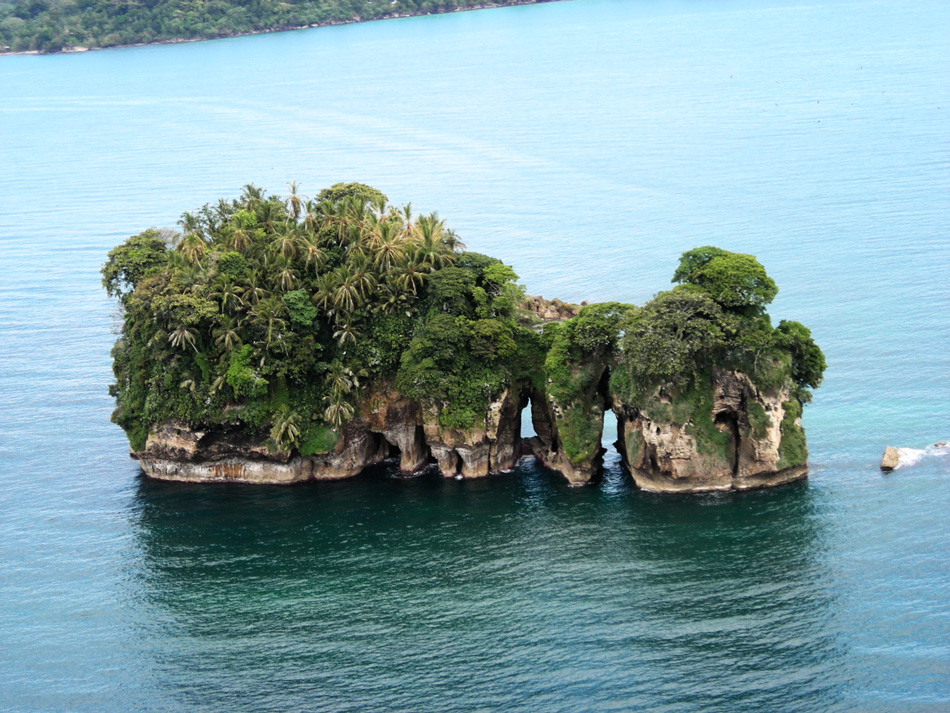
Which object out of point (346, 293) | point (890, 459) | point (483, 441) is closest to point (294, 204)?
point (346, 293)

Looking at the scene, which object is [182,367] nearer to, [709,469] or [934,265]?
[709,469]

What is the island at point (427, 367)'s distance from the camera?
77.2 m

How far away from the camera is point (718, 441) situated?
7775cm

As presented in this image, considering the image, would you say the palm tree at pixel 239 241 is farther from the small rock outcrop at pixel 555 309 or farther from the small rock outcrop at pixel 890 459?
the small rock outcrop at pixel 890 459

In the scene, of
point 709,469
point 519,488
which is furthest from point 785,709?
point 519,488

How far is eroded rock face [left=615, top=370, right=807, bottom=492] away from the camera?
7688cm

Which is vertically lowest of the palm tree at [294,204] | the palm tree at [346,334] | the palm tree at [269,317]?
the palm tree at [346,334]

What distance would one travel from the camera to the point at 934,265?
117 meters

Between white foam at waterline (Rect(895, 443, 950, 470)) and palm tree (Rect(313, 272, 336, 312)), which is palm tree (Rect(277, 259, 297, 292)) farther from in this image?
white foam at waterline (Rect(895, 443, 950, 470))

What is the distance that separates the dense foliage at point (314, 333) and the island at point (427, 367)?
0.51 feet

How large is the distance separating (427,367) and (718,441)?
851 inches

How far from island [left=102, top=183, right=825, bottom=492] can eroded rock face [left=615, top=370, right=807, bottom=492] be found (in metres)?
0.12

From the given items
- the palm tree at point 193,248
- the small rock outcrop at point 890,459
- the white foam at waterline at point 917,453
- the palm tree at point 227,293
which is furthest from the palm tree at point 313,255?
the white foam at waterline at point 917,453

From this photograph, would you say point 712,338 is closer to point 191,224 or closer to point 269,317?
point 269,317
